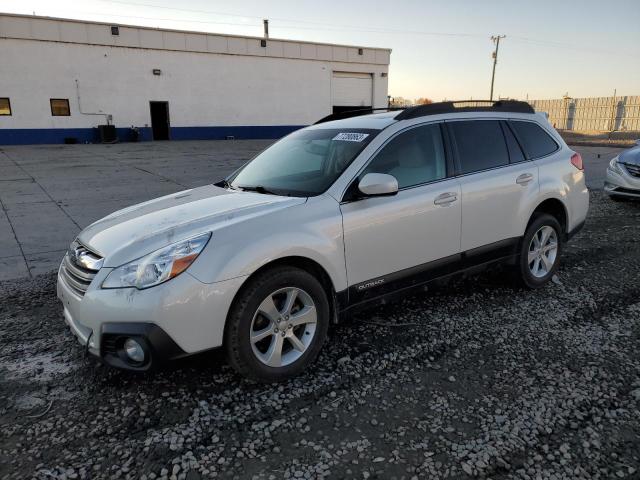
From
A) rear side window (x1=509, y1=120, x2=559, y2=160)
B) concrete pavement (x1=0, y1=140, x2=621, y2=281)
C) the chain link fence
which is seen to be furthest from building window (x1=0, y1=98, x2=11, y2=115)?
the chain link fence

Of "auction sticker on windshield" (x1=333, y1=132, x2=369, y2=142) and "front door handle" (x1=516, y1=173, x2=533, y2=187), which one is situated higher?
"auction sticker on windshield" (x1=333, y1=132, x2=369, y2=142)

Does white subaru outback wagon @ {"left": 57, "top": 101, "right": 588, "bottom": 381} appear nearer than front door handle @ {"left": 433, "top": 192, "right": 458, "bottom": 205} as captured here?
Yes

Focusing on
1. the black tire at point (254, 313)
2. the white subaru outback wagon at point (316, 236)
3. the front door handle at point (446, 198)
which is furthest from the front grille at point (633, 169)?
the black tire at point (254, 313)

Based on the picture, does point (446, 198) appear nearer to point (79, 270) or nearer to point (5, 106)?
point (79, 270)

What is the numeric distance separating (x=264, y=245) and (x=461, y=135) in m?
2.23

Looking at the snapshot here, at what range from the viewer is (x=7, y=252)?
20.5 feet

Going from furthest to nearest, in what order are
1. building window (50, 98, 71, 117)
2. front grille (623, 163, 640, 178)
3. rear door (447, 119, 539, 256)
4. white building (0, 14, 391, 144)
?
building window (50, 98, 71, 117) → white building (0, 14, 391, 144) → front grille (623, 163, 640, 178) → rear door (447, 119, 539, 256)

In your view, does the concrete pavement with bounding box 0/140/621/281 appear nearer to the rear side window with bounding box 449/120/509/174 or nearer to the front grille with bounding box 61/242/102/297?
the front grille with bounding box 61/242/102/297

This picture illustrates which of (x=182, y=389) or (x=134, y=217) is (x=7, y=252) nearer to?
(x=134, y=217)

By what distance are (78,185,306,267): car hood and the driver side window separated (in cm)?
79

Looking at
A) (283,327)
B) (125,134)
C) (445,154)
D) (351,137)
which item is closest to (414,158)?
(445,154)

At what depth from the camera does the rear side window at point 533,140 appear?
15.7ft

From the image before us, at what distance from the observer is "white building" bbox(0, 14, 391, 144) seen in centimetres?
2548

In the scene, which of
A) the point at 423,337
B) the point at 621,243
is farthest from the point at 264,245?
the point at 621,243
